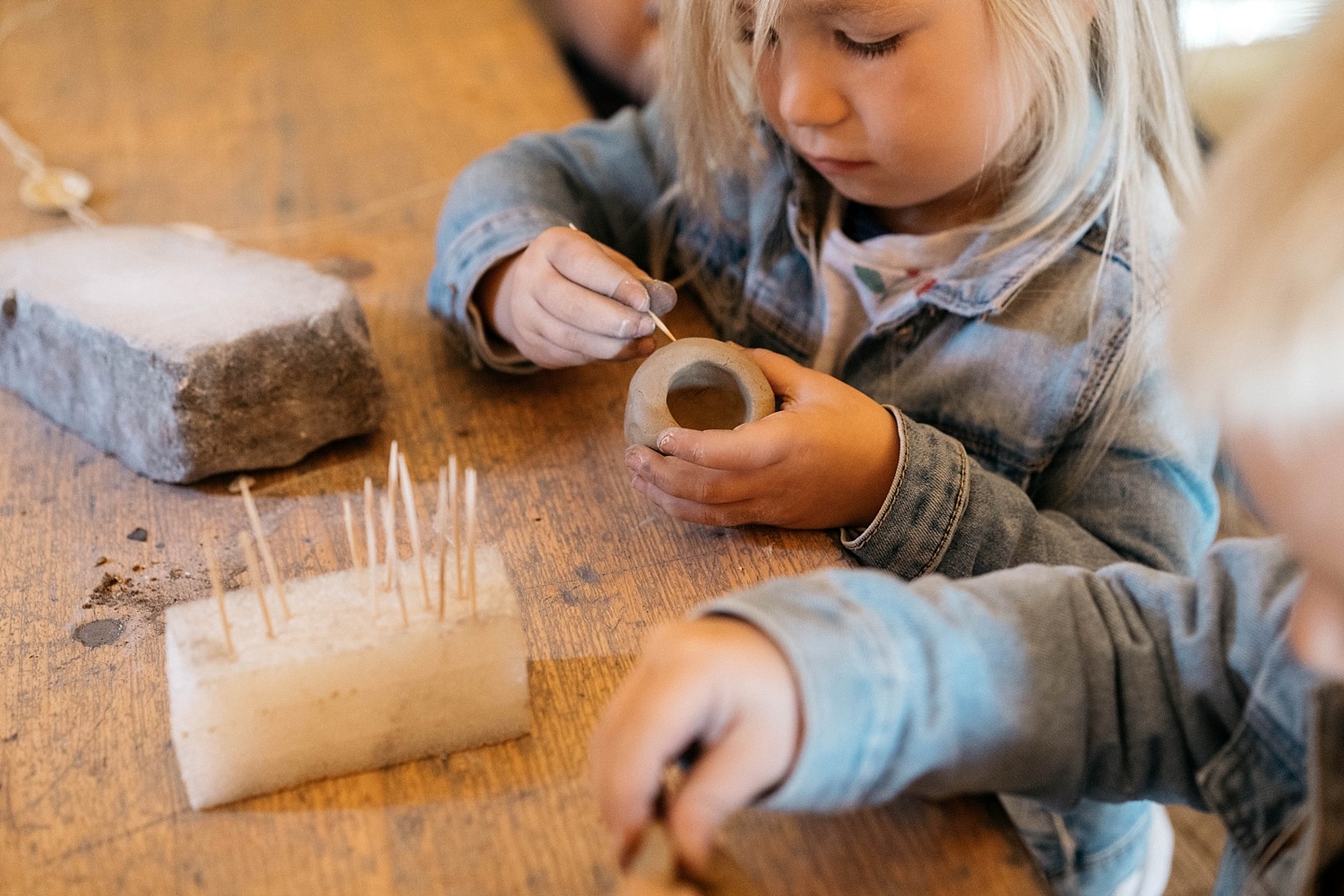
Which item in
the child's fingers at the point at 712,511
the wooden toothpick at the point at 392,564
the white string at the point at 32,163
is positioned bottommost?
the white string at the point at 32,163

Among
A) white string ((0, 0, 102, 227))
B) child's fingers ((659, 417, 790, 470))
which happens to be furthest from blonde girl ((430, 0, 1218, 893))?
white string ((0, 0, 102, 227))

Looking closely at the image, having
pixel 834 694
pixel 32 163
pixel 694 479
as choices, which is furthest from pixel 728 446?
pixel 32 163

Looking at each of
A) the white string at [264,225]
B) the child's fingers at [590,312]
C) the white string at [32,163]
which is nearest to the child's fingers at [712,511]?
the child's fingers at [590,312]

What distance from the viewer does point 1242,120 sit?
1.66 feet

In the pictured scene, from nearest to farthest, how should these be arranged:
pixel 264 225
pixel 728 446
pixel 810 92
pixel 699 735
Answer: pixel 699 735 < pixel 728 446 < pixel 810 92 < pixel 264 225

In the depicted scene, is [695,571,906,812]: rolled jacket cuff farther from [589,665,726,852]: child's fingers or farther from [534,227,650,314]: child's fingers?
[534,227,650,314]: child's fingers

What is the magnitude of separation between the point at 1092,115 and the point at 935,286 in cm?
18

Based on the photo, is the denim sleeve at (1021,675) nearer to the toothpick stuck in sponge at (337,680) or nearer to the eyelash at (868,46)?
the toothpick stuck in sponge at (337,680)

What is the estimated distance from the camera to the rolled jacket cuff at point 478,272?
38.4 inches

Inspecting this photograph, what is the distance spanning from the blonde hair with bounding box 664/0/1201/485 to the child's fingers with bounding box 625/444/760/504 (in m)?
0.31

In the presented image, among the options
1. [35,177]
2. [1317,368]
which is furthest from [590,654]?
[35,177]

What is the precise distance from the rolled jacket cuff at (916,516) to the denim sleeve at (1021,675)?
6.4 inches

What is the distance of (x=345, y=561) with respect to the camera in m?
0.77

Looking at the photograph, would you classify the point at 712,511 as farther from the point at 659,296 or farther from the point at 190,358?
the point at 190,358
